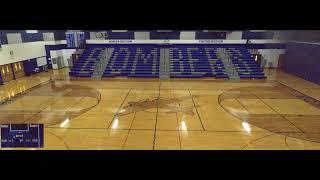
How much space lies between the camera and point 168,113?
11.0m

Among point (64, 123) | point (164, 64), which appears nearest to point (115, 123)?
point (64, 123)

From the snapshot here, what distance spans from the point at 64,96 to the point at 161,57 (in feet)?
39.2

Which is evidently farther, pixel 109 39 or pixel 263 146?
pixel 109 39

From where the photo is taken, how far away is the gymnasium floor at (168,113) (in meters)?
8.09

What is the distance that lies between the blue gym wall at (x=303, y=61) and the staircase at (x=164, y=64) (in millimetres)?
11588

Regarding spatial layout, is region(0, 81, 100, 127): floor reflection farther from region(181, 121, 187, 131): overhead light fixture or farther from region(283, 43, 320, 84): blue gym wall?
region(283, 43, 320, 84): blue gym wall
